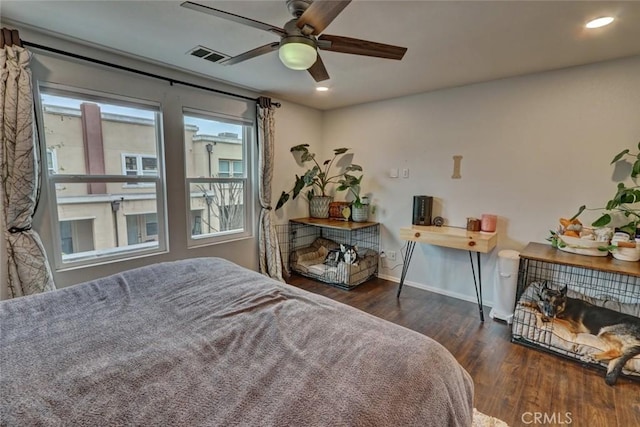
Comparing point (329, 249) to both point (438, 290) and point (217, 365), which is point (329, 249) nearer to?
point (438, 290)

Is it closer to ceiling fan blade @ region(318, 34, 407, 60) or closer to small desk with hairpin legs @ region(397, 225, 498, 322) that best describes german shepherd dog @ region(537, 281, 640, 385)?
small desk with hairpin legs @ region(397, 225, 498, 322)

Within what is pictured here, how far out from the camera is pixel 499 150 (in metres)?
3.03

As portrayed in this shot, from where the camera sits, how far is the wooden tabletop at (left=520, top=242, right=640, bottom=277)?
207 centimetres

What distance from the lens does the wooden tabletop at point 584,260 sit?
2.07 m

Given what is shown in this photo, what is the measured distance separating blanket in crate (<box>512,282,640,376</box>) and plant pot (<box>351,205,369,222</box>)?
6.29 feet

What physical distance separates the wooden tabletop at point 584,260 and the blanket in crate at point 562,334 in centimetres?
39

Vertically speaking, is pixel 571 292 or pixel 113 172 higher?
pixel 113 172

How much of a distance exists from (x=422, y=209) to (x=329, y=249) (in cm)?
147

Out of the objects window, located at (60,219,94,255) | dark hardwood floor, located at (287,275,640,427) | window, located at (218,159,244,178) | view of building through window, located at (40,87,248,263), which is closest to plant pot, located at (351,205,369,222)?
dark hardwood floor, located at (287,275,640,427)

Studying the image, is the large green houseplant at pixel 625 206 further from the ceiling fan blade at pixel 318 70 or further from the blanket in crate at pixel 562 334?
the ceiling fan blade at pixel 318 70

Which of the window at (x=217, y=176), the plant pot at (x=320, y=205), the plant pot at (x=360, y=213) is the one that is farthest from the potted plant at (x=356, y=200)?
the window at (x=217, y=176)

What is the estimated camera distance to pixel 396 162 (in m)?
3.76

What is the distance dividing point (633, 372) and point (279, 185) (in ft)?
11.7

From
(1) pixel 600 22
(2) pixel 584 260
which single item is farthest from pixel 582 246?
(1) pixel 600 22
